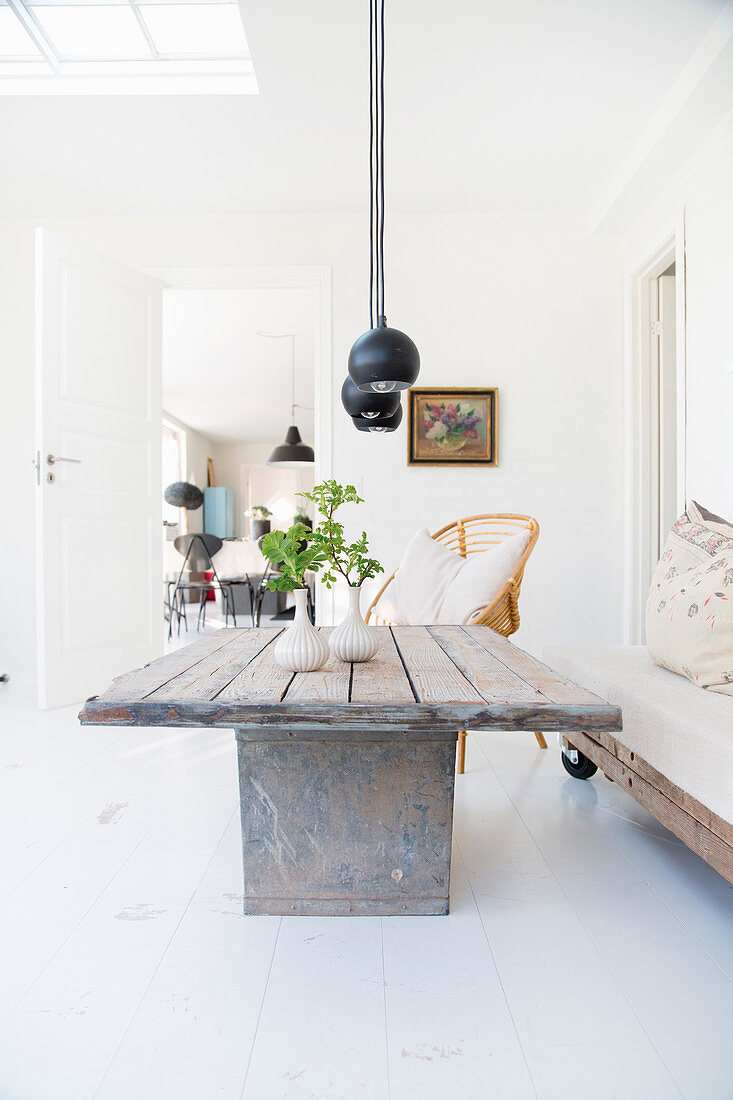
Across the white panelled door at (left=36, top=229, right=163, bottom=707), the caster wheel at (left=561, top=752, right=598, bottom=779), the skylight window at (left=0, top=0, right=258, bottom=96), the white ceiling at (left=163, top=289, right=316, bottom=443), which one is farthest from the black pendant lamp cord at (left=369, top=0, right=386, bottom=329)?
the white ceiling at (left=163, top=289, right=316, bottom=443)

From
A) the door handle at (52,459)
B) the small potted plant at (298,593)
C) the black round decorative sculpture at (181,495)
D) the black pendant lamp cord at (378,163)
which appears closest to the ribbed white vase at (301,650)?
the small potted plant at (298,593)

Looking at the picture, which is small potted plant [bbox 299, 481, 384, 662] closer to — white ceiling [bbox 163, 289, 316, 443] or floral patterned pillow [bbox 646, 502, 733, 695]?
floral patterned pillow [bbox 646, 502, 733, 695]

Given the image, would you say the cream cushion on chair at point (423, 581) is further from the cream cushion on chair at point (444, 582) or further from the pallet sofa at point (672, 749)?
the pallet sofa at point (672, 749)

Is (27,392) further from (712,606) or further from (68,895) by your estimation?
(712,606)

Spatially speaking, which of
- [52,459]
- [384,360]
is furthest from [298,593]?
[52,459]

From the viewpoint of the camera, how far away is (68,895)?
62.5 inches

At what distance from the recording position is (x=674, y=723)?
1.45m

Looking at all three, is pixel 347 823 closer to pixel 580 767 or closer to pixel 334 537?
pixel 334 537

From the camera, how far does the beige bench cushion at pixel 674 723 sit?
1300mm

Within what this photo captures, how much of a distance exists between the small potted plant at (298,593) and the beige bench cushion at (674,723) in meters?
0.71

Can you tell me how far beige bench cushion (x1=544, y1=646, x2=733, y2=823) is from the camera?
4.26 ft

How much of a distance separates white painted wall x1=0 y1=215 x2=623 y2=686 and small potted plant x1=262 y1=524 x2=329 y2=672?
7.78 ft

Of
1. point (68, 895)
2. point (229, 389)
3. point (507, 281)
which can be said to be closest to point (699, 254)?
point (507, 281)

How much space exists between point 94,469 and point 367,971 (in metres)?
2.90
